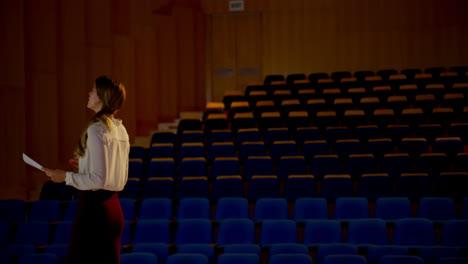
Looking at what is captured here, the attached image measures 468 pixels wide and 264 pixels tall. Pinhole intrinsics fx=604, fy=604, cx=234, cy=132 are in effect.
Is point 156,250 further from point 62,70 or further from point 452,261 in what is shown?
point 62,70

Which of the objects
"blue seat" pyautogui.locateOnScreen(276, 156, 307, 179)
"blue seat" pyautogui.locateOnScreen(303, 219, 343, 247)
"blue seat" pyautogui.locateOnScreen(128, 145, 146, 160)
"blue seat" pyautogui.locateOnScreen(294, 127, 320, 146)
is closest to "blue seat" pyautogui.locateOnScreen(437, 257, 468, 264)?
"blue seat" pyautogui.locateOnScreen(303, 219, 343, 247)

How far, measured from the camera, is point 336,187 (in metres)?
5.06

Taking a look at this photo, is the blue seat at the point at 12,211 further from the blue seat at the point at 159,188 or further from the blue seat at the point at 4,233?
the blue seat at the point at 159,188

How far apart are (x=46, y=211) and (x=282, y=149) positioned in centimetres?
231

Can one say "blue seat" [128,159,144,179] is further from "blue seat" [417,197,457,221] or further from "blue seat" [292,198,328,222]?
"blue seat" [417,197,457,221]

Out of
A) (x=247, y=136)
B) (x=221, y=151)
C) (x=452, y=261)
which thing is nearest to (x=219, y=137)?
(x=247, y=136)

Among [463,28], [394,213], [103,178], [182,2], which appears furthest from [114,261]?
[463,28]

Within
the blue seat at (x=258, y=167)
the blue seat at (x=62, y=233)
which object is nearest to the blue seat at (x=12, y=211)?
the blue seat at (x=62, y=233)

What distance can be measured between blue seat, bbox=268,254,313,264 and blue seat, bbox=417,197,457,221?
157 centimetres

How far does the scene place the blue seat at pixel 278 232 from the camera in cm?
422

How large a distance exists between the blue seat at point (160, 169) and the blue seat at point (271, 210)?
119 cm

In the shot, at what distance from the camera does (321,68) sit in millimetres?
10547

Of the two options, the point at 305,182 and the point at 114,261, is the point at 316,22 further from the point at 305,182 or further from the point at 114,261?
the point at 114,261

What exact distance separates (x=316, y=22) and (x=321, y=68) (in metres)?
0.83
